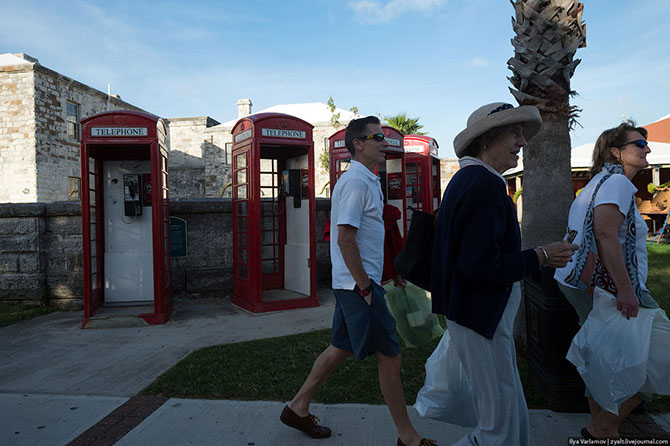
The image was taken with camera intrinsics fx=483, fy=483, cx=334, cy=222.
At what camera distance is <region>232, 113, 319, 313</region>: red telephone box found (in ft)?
21.1

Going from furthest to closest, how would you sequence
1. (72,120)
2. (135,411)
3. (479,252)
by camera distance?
(72,120) → (135,411) → (479,252)

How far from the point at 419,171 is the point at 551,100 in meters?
6.61

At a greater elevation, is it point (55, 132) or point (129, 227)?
point (55, 132)

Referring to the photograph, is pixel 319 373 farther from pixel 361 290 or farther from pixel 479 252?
pixel 479 252

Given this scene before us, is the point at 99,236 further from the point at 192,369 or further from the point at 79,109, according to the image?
the point at 79,109

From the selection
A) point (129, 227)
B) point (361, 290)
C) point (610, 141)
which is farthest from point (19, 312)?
point (610, 141)

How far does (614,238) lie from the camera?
2510 mm

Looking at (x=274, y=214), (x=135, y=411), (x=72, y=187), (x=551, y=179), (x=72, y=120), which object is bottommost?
(x=135, y=411)

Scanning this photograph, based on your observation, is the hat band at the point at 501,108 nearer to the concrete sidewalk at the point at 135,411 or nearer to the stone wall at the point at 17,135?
the concrete sidewalk at the point at 135,411

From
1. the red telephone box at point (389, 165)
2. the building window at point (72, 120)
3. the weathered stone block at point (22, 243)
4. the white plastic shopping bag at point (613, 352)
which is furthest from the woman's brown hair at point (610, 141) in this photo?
the building window at point (72, 120)

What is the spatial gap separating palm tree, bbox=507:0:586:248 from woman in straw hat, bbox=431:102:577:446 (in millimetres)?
2358

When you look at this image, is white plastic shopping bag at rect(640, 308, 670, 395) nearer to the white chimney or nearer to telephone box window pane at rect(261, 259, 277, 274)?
telephone box window pane at rect(261, 259, 277, 274)

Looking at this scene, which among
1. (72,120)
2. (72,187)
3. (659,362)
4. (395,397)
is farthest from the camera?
(72,187)

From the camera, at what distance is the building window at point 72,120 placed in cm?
2058
